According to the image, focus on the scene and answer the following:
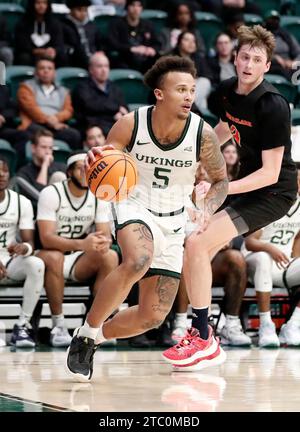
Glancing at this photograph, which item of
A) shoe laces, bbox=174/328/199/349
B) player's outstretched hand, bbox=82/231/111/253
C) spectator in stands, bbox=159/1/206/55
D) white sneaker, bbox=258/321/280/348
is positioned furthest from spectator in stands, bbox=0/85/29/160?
shoe laces, bbox=174/328/199/349

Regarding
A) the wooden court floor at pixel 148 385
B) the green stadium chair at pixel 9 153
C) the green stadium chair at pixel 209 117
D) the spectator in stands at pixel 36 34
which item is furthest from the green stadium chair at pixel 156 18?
the wooden court floor at pixel 148 385

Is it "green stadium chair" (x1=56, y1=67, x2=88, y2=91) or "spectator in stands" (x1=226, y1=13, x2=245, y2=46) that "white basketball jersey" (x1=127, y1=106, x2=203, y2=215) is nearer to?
"green stadium chair" (x1=56, y1=67, x2=88, y2=91)

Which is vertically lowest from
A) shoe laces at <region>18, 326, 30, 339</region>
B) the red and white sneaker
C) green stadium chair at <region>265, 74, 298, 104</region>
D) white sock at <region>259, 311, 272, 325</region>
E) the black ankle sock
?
shoe laces at <region>18, 326, 30, 339</region>

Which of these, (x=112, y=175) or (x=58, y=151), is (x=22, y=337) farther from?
(x=112, y=175)

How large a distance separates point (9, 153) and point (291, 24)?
19.7 ft

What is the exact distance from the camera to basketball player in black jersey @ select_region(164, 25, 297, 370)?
22.9ft

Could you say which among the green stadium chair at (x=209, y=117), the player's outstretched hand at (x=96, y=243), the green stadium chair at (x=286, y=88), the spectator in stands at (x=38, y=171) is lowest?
the player's outstretched hand at (x=96, y=243)

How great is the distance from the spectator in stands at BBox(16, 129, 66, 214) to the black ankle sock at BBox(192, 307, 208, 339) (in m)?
3.44

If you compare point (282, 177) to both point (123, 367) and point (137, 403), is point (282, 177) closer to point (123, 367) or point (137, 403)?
point (123, 367)

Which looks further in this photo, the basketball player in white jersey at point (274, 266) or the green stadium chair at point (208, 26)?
the green stadium chair at point (208, 26)

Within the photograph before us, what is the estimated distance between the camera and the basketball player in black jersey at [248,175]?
275 inches

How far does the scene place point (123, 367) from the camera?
292 inches

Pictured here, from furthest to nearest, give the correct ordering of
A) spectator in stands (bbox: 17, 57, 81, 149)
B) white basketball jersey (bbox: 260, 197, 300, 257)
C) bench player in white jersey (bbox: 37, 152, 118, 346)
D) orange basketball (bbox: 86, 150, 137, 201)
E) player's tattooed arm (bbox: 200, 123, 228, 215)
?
spectator in stands (bbox: 17, 57, 81, 149)
white basketball jersey (bbox: 260, 197, 300, 257)
bench player in white jersey (bbox: 37, 152, 118, 346)
player's tattooed arm (bbox: 200, 123, 228, 215)
orange basketball (bbox: 86, 150, 137, 201)

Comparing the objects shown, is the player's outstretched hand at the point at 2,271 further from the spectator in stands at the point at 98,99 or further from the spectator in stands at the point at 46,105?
the spectator in stands at the point at 98,99
